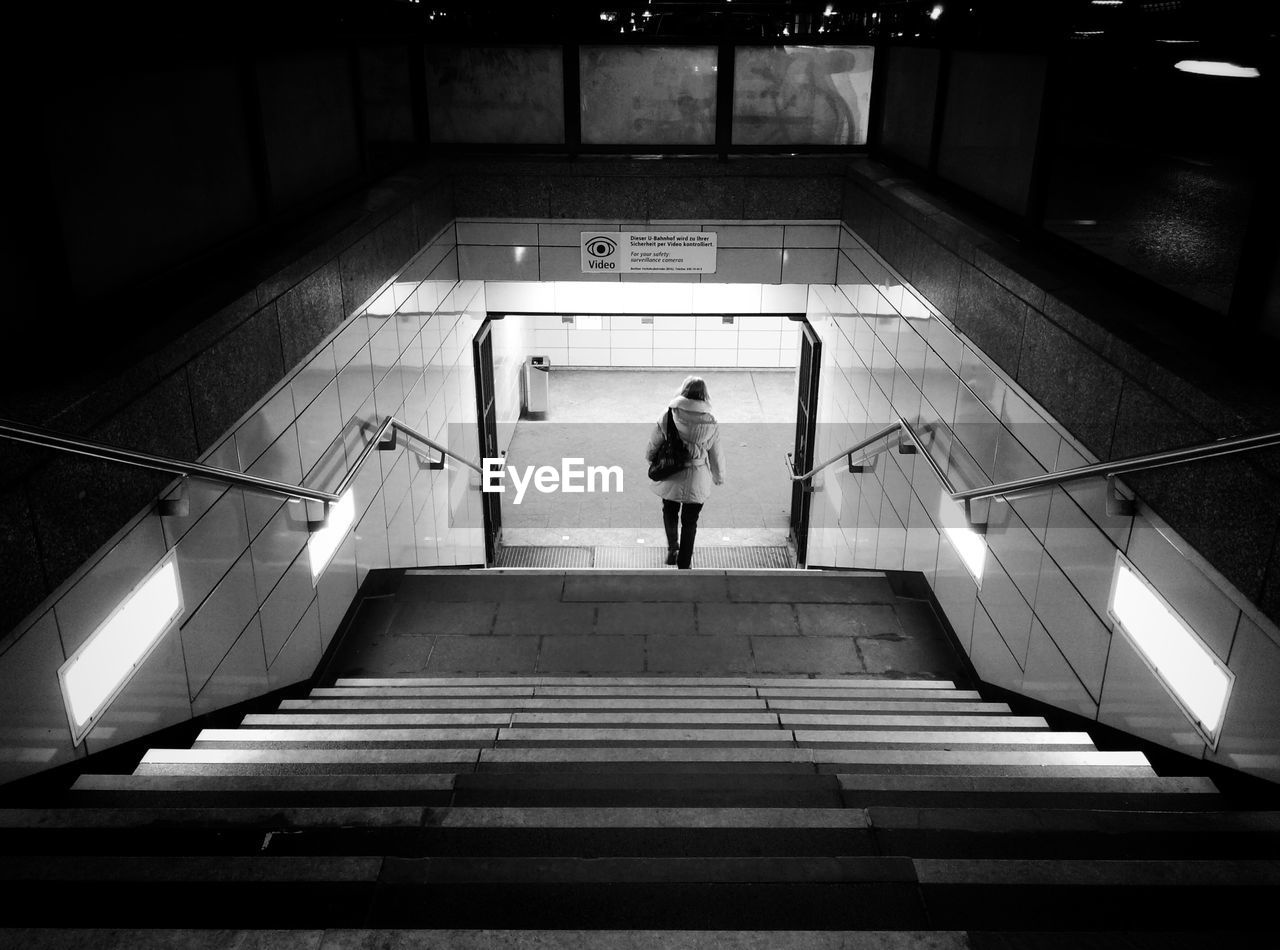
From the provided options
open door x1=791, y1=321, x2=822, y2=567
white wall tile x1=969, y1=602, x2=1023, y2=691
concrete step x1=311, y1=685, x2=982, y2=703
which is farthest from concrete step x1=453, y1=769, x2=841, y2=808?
open door x1=791, y1=321, x2=822, y2=567

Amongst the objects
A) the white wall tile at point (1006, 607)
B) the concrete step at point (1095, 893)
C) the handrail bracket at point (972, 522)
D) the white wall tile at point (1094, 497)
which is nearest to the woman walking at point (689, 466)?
the handrail bracket at point (972, 522)

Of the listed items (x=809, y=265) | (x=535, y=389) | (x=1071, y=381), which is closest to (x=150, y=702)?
(x=1071, y=381)

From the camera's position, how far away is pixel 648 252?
7480mm

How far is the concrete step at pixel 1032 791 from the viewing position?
246 cm

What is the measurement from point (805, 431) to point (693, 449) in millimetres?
1822

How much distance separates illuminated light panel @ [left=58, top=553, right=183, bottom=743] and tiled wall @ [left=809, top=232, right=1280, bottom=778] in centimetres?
294

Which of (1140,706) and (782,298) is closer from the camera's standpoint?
(1140,706)

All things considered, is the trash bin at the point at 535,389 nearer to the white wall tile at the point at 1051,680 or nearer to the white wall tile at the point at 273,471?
the white wall tile at the point at 273,471

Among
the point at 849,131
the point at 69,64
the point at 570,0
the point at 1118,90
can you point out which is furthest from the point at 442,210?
the point at 1118,90

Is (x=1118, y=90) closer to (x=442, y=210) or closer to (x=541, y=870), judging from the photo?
(x=541, y=870)

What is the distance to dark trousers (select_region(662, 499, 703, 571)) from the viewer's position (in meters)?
7.62

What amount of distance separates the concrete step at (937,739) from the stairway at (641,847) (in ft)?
0.08

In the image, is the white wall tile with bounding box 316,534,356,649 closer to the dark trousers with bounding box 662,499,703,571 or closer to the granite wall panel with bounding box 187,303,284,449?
the granite wall panel with bounding box 187,303,284,449

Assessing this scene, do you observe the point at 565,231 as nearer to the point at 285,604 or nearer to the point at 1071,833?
the point at 285,604
